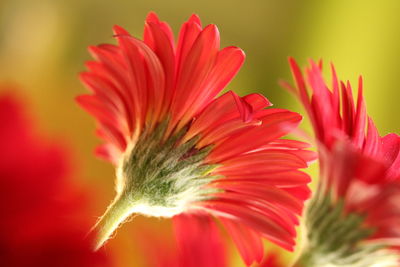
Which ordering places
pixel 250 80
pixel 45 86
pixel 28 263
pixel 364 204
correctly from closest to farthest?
pixel 28 263 → pixel 364 204 → pixel 45 86 → pixel 250 80

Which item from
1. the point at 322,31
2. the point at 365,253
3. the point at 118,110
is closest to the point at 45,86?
the point at 118,110

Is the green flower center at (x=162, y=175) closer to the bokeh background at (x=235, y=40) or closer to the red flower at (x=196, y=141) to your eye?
the red flower at (x=196, y=141)

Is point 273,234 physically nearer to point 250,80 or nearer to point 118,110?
point 118,110

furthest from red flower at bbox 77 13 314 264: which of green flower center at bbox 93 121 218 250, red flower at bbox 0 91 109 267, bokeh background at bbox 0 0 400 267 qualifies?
bokeh background at bbox 0 0 400 267

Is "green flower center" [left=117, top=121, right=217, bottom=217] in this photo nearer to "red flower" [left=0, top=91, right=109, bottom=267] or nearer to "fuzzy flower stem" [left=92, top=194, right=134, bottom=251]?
"fuzzy flower stem" [left=92, top=194, right=134, bottom=251]

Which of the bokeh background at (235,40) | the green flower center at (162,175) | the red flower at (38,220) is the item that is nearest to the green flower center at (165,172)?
the green flower center at (162,175)

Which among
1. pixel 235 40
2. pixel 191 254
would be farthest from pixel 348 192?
pixel 235 40
